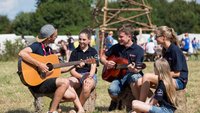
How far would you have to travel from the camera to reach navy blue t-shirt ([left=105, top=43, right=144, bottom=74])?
7.78 meters

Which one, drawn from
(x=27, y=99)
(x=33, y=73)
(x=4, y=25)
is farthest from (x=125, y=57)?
(x=4, y=25)

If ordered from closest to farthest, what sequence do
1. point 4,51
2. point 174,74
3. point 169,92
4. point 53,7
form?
point 169,92 → point 174,74 → point 4,51 → point 53,7

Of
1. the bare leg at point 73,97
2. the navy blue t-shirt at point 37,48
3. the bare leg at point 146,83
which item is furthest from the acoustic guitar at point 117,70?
the navy blue t-shirt at point 37,48

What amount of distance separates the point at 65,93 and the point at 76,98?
0.26 metres

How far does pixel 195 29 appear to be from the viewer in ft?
225

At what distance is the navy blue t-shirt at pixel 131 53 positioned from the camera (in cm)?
778

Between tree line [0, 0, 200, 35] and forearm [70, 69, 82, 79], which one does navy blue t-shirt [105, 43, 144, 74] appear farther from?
tree line [0, 0, 200, 35]

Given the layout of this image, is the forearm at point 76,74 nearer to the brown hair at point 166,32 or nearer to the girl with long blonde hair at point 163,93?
the brown hair at point 166,32

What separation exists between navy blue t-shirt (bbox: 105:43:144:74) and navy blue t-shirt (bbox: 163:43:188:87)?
2.52 ft

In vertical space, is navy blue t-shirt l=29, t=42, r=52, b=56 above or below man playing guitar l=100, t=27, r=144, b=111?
above

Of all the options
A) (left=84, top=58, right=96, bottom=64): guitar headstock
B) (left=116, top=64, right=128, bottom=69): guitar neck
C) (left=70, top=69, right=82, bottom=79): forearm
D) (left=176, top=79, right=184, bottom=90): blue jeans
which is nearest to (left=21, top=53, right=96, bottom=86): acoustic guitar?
(left=84, top=58, right=96, bottom=64): guitar headstock

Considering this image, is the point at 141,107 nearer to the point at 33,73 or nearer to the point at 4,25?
the point at 33,73

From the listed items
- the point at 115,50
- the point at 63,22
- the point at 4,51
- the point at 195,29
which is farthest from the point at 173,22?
the point at 115,50

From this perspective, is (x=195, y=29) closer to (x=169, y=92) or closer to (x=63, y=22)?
(x=63, y=22)
